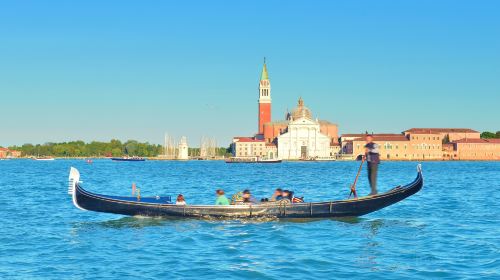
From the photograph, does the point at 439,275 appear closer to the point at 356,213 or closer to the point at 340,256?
the point at 340,256

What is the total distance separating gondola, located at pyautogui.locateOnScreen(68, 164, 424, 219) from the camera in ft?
56.2

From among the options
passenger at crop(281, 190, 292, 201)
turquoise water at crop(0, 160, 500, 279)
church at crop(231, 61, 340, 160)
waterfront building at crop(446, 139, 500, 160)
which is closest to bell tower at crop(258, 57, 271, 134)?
church at crop(231, 61, 340, 160)

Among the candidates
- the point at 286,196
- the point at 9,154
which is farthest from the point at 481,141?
the point at 286,196

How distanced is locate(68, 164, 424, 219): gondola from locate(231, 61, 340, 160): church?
371 ft

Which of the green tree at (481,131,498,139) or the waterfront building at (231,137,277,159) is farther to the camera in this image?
the green tree at (481,131,498,139)

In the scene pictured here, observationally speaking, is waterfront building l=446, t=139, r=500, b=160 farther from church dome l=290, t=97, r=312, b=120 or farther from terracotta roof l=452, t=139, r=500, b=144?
church dome l=290, t=97, r=312, b=120

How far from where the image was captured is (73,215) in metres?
20.3

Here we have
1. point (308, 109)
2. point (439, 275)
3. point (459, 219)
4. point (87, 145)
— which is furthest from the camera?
point (87, 145)

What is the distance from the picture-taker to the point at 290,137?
131875mm

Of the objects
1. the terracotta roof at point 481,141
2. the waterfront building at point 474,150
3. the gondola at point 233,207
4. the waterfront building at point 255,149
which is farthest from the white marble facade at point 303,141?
the gondola at point 233,207

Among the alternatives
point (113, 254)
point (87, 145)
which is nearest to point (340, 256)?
point (113, 254)

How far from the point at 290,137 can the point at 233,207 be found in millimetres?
114963

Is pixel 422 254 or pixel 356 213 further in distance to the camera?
pixel 356 213

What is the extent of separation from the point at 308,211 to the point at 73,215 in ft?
24.5
